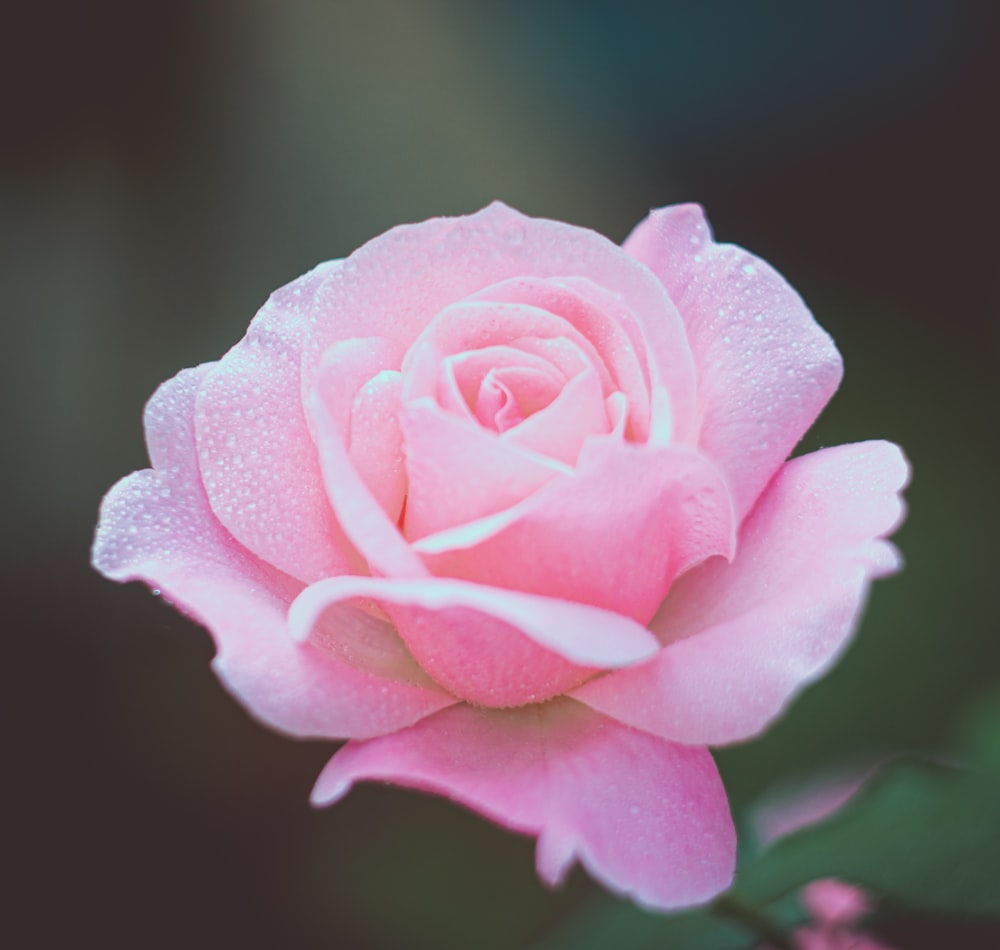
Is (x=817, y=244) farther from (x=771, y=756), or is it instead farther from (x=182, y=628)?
(x=182, y=628)

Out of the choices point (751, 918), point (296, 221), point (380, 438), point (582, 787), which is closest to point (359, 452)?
point (380, 438)

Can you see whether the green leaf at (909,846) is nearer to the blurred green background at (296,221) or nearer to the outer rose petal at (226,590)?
the outer rose petal at (226,590)

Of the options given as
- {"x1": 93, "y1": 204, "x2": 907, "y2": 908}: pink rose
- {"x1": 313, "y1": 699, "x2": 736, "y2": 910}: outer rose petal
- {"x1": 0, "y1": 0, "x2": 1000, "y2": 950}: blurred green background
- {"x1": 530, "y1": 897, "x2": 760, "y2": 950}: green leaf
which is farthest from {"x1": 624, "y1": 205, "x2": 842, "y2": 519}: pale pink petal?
{"x1": 0, "y1": 0, "x2": 1000, "y2": 950}: blurred green background

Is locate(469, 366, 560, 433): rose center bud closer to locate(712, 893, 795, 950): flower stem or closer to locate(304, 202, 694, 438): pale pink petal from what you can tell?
locate(304, 202, 694, 438): pale pink petal

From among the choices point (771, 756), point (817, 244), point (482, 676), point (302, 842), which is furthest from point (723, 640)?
point (817, 244)

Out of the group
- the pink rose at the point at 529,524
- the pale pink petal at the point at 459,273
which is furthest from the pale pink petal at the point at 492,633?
the pale pink petal at the point at 459,273
